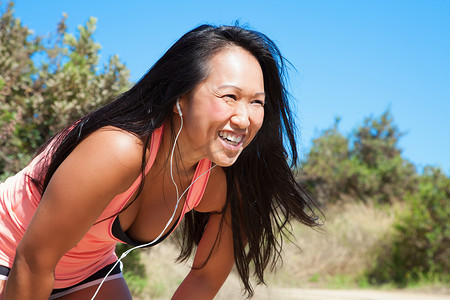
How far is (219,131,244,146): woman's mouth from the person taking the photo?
6.90ft

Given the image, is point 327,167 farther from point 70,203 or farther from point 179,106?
point 70,203

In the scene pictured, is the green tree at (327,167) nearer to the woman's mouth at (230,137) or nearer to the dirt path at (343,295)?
the dirt path at (343,295)

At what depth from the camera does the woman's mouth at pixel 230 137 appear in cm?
210

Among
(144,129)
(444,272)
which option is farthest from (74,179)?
(444,272)

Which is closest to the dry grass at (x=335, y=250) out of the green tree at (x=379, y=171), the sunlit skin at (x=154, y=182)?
the green tree at (x=379, y=171)

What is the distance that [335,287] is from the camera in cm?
923

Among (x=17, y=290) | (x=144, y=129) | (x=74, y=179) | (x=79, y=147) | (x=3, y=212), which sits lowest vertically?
(x=17, y=290)

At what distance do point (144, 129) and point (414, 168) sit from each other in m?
16.1

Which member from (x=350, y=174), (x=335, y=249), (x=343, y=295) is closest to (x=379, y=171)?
(x=350, y=174)

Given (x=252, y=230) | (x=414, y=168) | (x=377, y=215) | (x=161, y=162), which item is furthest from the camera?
(x=414, y=168)

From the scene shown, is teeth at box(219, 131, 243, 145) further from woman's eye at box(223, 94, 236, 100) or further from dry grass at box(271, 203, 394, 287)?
dry grass at box(271, 203, 394, 287)

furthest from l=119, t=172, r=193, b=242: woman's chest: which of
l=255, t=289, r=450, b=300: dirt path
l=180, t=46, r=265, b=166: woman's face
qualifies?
l=255, t=289, r=450, b=300: dirt path

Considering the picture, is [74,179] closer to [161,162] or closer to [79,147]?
[79,147]

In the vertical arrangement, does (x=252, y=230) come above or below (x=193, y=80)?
below
